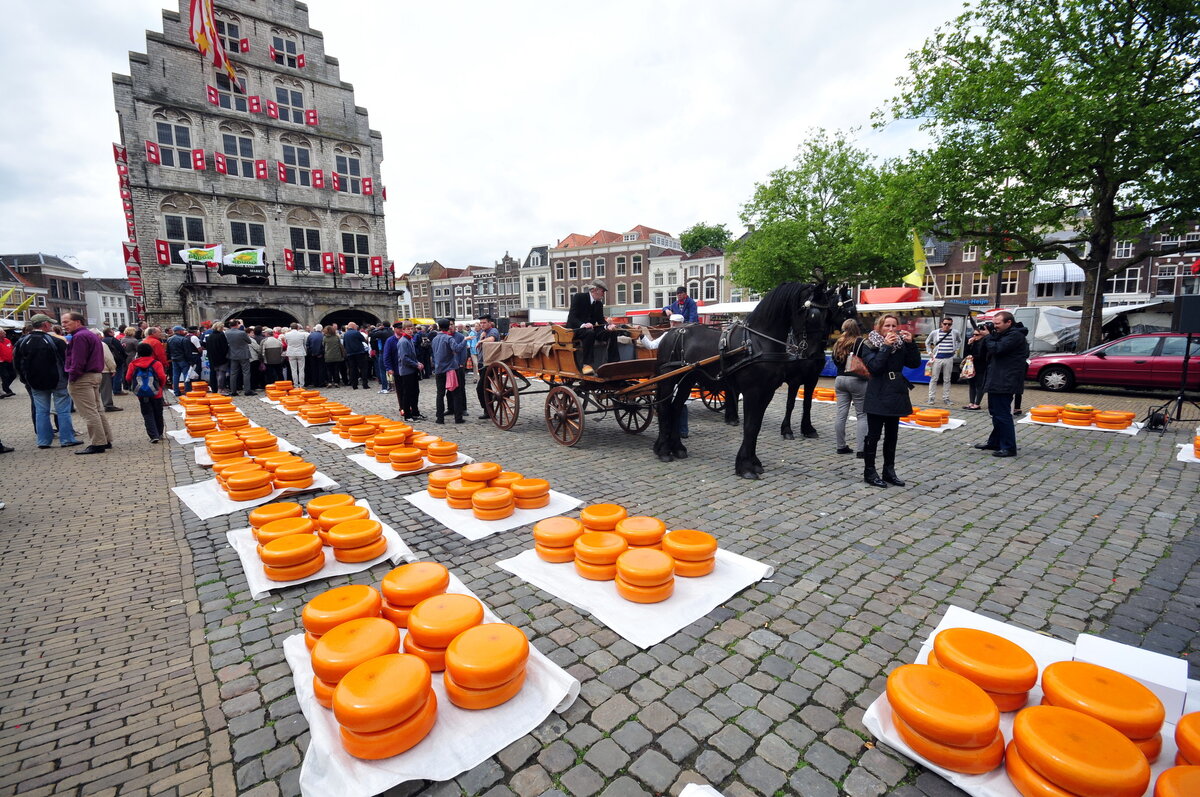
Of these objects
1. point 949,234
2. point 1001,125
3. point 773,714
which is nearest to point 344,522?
point 773,714

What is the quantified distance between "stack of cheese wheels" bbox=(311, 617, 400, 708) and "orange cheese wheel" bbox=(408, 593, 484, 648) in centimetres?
12

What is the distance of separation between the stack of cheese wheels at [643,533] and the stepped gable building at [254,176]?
27.1 m

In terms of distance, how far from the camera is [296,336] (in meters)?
14.5

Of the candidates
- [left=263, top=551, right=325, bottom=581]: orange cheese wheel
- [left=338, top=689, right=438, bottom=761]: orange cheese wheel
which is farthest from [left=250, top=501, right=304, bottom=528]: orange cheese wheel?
[left=338, top=689, right=438, bottom=761]: orange cheese wheel

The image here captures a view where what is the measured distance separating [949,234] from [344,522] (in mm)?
20269

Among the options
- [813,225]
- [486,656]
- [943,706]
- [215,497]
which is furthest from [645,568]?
[813,225]

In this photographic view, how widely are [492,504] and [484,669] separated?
2.55 m

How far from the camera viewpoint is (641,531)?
3.97 metres

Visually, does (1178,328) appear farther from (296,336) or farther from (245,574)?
(296,336)

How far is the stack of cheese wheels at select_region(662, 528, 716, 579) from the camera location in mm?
3668

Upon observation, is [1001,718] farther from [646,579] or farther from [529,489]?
[529,489]

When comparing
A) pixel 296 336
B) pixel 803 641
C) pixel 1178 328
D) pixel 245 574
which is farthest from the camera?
pixel 296 336

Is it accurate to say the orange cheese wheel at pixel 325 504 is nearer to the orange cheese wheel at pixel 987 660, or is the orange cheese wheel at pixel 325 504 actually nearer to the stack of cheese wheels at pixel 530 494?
the stack of cheese wheels at pixel 530 494

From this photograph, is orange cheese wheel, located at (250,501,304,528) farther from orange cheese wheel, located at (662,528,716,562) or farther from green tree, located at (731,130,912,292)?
green tree, located at (731,130,912,292)
